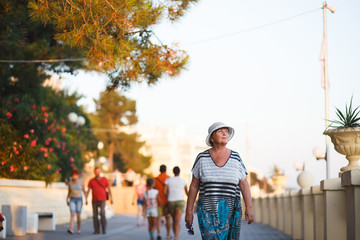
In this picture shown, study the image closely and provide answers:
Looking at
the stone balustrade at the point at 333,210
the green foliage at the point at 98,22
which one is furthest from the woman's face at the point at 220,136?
the green foliage at the point at 98,22

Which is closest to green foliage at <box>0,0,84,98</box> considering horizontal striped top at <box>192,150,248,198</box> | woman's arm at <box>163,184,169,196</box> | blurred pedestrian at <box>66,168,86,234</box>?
blurred pedestrian at <box>66,168,86,234</box>

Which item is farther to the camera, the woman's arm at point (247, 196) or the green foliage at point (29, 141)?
the green foliage at point (29, 141)

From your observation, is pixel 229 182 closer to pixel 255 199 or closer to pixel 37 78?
pixel 37 78

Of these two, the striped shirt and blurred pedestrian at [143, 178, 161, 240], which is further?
blurred pedestrian at [143, 178, 161, 240]

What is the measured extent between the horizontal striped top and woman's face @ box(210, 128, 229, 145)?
0.59 ft

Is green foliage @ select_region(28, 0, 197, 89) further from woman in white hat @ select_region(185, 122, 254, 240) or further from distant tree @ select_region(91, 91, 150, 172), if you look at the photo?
distant tree @ select_region(91, 91, 150, 172)

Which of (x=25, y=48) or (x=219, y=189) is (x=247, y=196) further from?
(x=25, y=48)

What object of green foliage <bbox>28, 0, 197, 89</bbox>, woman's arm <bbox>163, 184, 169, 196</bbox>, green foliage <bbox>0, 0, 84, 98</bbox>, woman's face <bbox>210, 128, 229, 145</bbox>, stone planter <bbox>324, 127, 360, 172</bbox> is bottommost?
woman's arm <bbox>163, 184, 169, 196</bbox>

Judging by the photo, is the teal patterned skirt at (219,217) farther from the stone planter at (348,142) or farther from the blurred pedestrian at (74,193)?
the blurred pedestrian at (74,193)

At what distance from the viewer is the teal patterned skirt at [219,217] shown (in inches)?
287

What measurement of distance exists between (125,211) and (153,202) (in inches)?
1294

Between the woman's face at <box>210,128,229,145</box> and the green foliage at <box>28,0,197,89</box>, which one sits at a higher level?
the green foliage at <box>28,0,197,89</box>

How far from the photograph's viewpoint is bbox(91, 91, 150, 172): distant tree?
7875 cm

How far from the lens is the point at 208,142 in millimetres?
7828
